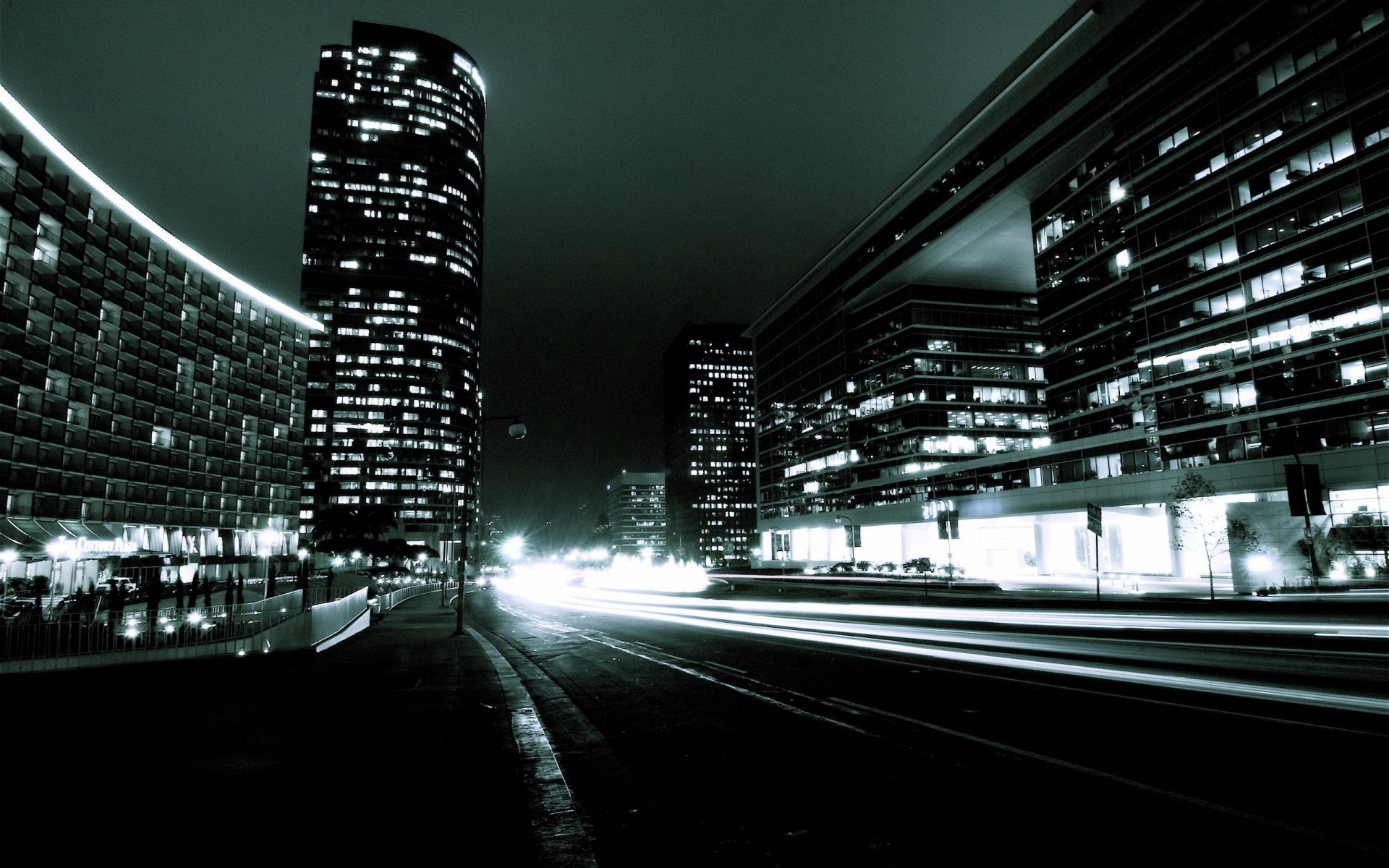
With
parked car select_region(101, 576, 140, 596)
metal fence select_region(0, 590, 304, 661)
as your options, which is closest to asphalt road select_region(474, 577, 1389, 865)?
metal fence select_region(0, 590, 304, 661)

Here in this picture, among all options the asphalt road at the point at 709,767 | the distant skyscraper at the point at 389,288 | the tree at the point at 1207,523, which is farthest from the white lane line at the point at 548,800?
the distant skyscraper at the point at 389,288

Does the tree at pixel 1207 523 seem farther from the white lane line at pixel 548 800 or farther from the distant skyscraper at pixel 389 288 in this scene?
the distant skyscraper at pixel 389 288

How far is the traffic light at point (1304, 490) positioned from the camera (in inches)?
1270

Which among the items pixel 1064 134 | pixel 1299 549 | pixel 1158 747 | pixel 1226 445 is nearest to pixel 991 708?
pixel 1158 747

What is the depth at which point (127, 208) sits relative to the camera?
2933 inches

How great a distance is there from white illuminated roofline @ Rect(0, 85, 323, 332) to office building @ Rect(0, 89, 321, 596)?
0.16 metres

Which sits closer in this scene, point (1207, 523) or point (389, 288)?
point (1207, 523)

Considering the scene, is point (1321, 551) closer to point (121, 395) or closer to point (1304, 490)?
point (1304, 490)

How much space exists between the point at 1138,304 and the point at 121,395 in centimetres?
9097

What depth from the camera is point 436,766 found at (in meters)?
7.73

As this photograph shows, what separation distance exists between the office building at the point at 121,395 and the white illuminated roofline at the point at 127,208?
0.53ft

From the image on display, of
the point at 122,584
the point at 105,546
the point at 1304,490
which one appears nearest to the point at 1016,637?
the point at 1304,490

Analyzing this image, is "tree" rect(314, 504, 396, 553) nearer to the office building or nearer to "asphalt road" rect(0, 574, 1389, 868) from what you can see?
the office building

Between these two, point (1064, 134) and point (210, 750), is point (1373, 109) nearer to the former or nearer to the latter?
point (1064, 134)
